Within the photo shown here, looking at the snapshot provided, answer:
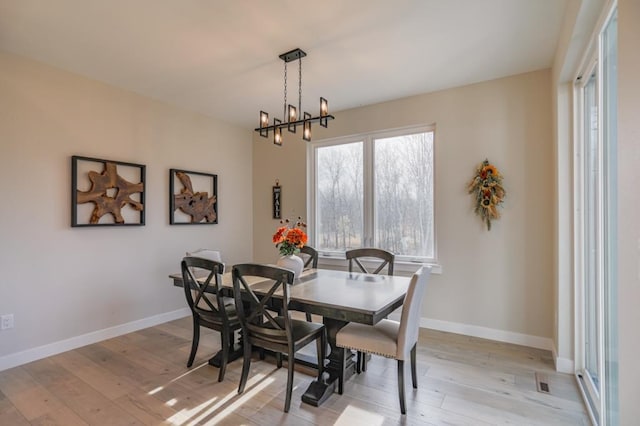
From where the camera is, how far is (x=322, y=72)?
3248 mm

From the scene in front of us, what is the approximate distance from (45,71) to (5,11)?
2.93 feet

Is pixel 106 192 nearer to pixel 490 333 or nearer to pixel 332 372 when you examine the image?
pixel 332 372

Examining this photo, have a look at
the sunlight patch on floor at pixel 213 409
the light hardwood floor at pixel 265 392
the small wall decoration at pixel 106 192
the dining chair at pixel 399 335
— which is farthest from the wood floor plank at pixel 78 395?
the dining chair at pixel 399 335

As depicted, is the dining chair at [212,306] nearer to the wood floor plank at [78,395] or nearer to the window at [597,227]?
the wood floor plank at [78,395]

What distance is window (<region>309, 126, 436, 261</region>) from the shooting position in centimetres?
388

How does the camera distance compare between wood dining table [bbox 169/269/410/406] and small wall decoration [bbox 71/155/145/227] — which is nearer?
wood dining table [bbox 169/269/410/406]

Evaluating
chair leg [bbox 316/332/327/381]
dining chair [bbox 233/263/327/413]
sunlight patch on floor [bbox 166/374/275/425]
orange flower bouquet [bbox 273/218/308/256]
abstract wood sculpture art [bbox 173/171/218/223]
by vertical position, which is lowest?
sunlight patch on floor [bbox 166/374/275/425]

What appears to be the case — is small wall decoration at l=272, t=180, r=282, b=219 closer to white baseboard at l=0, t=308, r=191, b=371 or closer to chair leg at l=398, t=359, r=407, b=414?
white baseboard at l=0, t=308, r=191, b=371

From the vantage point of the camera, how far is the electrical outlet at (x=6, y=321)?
284 centimetres

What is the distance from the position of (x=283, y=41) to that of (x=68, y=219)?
108 inches

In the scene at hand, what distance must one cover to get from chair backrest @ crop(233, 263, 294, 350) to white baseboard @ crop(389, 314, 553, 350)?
211cm

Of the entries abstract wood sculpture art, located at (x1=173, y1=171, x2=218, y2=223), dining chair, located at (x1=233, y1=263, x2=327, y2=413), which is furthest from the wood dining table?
abstract wood sculpture art, located at (x1=173, y1=171, x2=218, y2=223)

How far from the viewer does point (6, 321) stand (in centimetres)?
286

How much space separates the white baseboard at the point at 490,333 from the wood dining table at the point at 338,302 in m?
1.24
